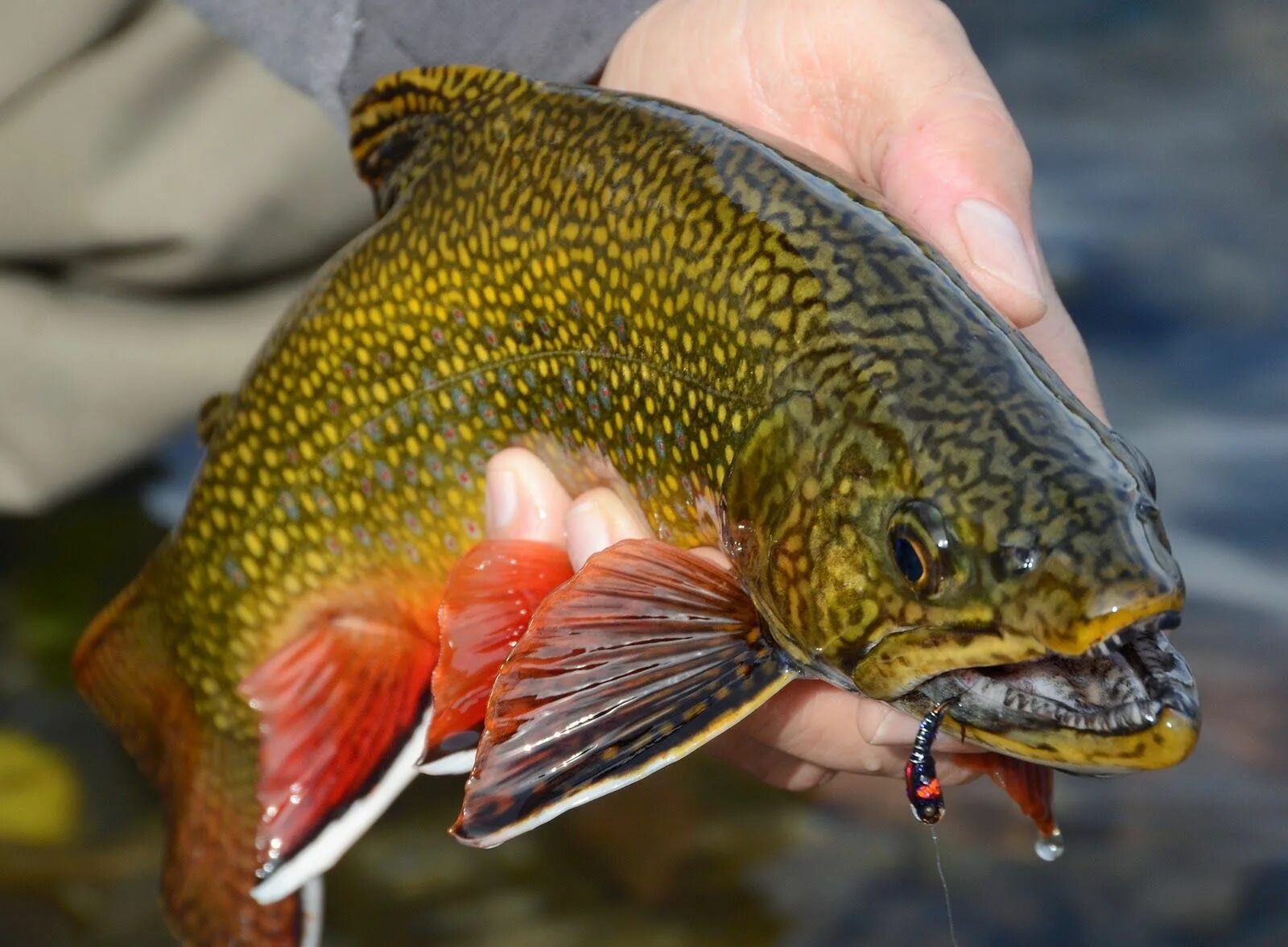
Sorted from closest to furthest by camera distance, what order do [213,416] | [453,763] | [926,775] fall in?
[926,775] < [453,763] < [213,416]

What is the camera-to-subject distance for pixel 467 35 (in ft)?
12.5

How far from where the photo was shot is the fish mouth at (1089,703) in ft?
6.29

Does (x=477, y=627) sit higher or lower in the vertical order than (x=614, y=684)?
lower

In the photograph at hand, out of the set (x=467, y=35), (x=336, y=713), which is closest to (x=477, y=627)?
(x=336, y=713)

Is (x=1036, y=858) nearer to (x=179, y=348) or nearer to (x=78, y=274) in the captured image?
(x=179, y=348)

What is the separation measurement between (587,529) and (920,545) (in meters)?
0.83

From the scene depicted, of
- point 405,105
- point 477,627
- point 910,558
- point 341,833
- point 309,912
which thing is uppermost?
point 405,105

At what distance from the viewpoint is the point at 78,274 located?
4.61 meters

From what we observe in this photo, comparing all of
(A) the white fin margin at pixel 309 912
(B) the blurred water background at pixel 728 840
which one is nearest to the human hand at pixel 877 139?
(A) the white fin margin at pixel 309 912

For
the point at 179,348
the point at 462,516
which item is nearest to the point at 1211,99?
the point at 179,348

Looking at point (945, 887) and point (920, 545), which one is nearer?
point (920, 545)

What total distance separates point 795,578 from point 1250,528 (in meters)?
4.62

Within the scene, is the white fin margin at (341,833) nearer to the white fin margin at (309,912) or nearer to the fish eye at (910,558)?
the white fin margin at (309,912)

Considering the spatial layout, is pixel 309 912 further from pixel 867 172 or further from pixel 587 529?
pixel 867 172
